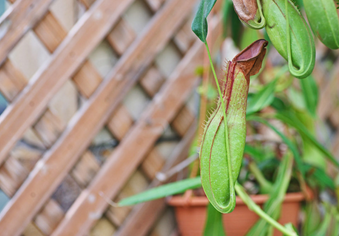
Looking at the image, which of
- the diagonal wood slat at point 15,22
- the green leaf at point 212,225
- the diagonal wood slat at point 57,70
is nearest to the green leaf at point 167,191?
the green leaf at point 212,225

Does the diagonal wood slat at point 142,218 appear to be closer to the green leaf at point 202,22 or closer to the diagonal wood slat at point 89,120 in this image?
the diagonal wood slat at point 89,120

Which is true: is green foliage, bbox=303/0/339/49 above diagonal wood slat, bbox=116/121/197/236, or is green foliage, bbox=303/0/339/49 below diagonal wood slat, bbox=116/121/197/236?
above

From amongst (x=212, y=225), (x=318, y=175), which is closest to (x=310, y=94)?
(x=318, y=175)

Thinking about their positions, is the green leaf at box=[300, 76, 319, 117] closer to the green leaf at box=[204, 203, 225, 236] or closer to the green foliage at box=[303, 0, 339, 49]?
the green leaf at box=[204, 203, 225, 236]

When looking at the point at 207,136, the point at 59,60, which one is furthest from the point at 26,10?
the point at 207,136

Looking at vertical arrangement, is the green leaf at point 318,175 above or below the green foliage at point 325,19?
below

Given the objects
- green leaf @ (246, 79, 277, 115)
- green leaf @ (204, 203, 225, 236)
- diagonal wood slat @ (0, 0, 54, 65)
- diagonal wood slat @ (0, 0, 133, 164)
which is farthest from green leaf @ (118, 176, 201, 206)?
diagonal wood slat @ (0, 0, 54, 65)

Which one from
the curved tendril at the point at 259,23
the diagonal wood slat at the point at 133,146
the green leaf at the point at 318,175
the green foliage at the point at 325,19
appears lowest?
the green leaf at the point at 318,175
